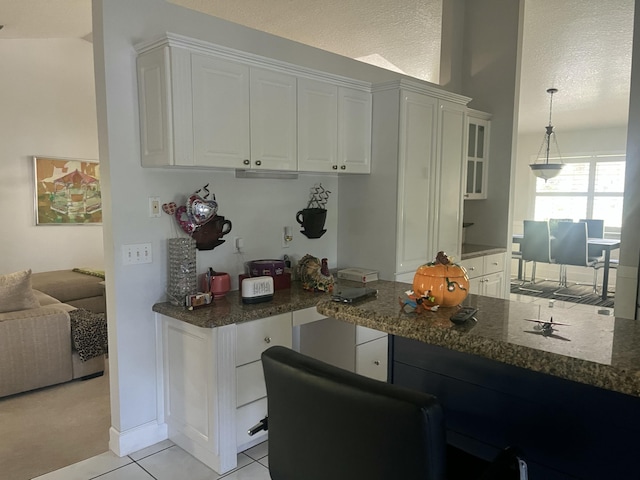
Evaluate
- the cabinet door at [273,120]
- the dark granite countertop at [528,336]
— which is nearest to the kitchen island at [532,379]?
the dark granite countertop at [528,336]

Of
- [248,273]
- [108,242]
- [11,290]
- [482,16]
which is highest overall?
[482,16]

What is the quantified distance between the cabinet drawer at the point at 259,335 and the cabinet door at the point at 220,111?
88 cm

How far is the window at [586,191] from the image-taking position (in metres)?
7.71

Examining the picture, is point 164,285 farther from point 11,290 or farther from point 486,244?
point 486,244

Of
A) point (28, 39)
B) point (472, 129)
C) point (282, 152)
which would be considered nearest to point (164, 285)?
point (282, 152)

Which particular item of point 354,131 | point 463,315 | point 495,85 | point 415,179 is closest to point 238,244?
point 354,131

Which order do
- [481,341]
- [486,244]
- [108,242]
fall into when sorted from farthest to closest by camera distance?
[486,244]
[108,242]
[481,341]

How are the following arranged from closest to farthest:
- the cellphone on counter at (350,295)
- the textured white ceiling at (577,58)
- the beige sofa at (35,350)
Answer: the cellphone on counter at (350,295)
the beige sofa at (35,350)
the textured white ceiling at (577,58)

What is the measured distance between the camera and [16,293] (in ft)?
11.4

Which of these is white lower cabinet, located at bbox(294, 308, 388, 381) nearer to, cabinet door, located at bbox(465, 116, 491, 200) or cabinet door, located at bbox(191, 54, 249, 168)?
cabinet door, located at bbox(191, 54, 249, 168)

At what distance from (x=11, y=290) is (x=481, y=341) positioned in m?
3.54

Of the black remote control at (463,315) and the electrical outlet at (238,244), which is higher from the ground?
the electrical outlet at (238,244)

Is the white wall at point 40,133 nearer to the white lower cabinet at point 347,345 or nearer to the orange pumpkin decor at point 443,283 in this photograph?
the white lower cabinet at point 347,345

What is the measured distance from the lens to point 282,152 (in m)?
2.80
